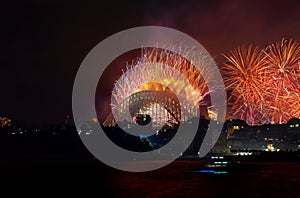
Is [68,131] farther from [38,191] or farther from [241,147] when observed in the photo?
[38,191]

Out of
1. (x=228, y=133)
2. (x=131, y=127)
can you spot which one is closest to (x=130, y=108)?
(x=131, y=127)

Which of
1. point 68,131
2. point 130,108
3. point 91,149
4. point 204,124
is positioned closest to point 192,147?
point 204,124

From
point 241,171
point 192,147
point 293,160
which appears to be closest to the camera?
point 241,171

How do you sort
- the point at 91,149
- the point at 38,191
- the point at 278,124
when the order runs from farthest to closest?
the point at 91,149 < the point at 278,124 < the point at 38,191

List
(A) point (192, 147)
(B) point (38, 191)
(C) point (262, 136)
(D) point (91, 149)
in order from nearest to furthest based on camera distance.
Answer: (B) point (38, 191), (C) point (262, 136), (A) point (192, 147), (D) point (91, 149)

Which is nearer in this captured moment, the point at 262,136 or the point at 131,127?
the point at 262,136

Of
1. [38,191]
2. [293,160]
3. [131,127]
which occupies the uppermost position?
[131,127]

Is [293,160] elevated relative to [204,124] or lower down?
lower down

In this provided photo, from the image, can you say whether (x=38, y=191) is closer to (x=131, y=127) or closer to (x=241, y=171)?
(x=241, y=171)

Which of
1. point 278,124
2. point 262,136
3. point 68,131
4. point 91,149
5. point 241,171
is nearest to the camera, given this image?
point 241,171
